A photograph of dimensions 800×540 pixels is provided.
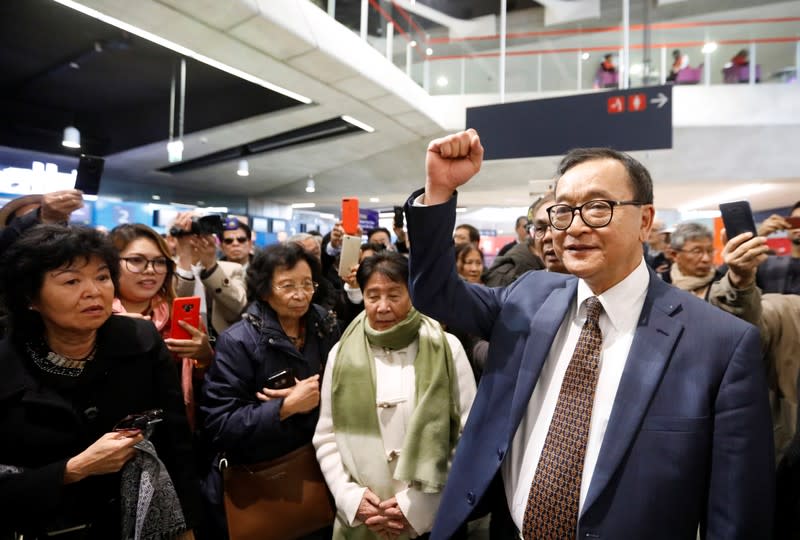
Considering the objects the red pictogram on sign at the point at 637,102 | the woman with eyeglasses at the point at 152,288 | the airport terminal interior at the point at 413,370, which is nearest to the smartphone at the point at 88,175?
the airport terminal interior at the point at 413,370

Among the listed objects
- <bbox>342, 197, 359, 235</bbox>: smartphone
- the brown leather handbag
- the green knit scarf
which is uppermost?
<bbox>342, 197, 359, 235</bbox>: smartphone

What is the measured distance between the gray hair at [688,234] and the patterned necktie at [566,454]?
189cm

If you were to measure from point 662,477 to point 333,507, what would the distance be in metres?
1.38

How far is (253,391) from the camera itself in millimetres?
1823

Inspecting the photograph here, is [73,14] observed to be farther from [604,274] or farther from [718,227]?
[718,227]

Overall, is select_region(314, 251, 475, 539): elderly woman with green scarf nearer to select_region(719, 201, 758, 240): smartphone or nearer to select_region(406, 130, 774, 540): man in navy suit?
select_region(406, 130, 774, 540): man in navy suit

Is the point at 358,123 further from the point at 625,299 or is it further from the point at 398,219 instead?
the point at 625,299

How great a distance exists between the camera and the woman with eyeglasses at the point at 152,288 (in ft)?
6.33

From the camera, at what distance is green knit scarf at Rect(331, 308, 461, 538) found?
1.61 meters

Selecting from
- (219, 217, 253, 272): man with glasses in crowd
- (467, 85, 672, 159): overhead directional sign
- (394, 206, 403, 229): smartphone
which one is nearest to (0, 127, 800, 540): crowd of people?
(219, 217, 253, 272): man with glasses in crowd

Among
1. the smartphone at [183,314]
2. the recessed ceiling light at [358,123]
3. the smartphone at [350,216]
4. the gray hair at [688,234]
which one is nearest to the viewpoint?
the smartphone at [183,314]

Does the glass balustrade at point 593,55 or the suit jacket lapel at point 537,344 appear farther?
the glass balustrade at point 593,55

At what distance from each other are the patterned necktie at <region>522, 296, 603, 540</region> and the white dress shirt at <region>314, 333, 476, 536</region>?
587mm

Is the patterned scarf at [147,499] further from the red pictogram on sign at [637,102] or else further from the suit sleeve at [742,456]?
the red pictogram on sign at [637,102]
